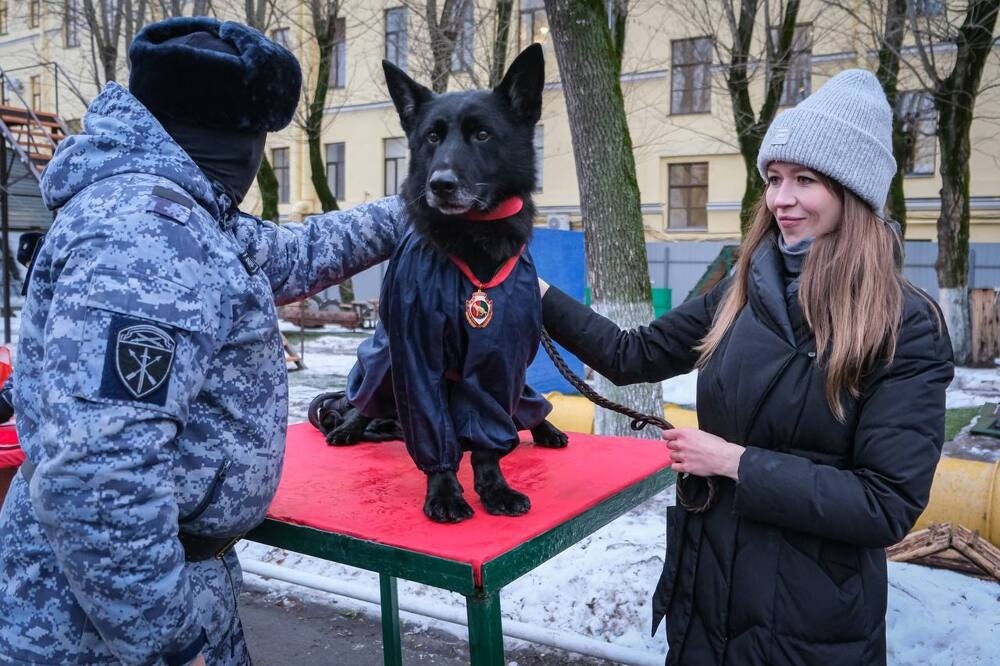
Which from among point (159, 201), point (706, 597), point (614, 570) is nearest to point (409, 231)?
point (159, 201)

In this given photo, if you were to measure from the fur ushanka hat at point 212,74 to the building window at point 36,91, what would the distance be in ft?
91.0

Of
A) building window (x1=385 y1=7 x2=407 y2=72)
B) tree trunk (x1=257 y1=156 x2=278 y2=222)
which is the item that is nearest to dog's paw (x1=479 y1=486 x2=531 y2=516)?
tree trunk (x1=257 y1=156 x2=278 y2=222)

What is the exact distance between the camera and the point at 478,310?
1946mm

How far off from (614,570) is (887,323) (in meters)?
2.47

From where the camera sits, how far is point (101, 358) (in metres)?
1.17

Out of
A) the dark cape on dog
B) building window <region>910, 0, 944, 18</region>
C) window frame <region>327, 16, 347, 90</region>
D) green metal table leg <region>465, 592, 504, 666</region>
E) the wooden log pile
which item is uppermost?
window frame <region>327, 16, 347, 90</region>

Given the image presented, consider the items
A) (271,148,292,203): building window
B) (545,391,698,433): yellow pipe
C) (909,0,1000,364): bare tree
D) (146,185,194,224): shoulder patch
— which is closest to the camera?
(146,185,194,224): shoulder patch

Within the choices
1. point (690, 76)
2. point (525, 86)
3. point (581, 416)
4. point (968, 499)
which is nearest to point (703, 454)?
point (525, 86)

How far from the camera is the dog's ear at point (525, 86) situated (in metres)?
2.07

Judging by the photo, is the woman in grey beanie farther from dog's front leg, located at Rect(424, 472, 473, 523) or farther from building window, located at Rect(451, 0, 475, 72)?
building window, located at Rect(451, 0, 475, 72)

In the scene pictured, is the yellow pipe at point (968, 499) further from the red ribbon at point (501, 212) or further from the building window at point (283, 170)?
the building window at point (283, 170)

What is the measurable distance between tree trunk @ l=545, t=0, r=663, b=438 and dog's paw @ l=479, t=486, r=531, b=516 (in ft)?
10.4

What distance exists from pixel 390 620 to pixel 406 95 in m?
1.83

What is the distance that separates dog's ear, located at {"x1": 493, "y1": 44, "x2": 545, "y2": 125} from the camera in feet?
6.79
